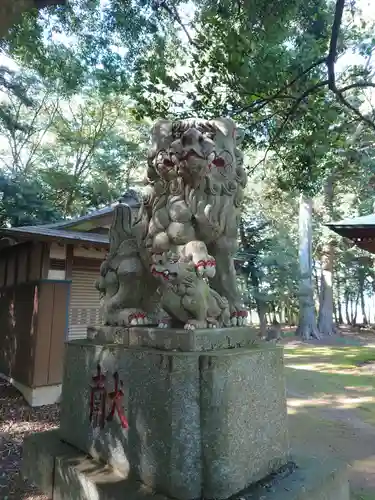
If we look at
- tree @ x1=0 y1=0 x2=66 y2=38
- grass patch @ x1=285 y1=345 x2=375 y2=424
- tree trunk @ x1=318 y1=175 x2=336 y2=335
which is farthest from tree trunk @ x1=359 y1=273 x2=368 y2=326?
tree @ x1=0 y1=0 x2=66 y2=38

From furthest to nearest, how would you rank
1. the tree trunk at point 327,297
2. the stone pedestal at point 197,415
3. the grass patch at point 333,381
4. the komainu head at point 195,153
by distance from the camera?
the tree trunk at point 327,297
the grass patch at point 333,381
the komainu head at point 195,153
the stone pedestal at point 197,415

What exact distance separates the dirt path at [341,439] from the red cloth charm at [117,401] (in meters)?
1.52

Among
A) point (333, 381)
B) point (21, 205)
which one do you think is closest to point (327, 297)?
point (333, 381)

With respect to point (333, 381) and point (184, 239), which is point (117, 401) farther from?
point (333, 381)

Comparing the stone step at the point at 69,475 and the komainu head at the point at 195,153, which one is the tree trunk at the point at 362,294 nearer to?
the komainu head at the point at 195,153

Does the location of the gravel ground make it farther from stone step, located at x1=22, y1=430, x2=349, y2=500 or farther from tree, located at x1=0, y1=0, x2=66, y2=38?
tree, located at x1=0, y1=0, x2=66, y2=38

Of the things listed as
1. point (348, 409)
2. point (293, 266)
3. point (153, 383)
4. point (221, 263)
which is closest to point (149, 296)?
point (221, 263)

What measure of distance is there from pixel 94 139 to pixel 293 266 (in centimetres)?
836

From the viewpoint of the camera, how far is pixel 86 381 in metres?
2.54

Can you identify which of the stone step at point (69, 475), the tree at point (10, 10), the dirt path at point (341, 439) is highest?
the tree at point (10, 10)

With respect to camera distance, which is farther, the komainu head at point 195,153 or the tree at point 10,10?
the komainu head at point 195,153

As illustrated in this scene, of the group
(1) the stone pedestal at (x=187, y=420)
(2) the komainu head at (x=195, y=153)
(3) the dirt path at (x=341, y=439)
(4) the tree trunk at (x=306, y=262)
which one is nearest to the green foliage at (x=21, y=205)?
(3) the dirt path at (x=341, y=439)

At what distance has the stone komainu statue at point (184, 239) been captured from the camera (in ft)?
7.23

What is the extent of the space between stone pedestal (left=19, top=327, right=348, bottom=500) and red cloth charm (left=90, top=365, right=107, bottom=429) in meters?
0.05
